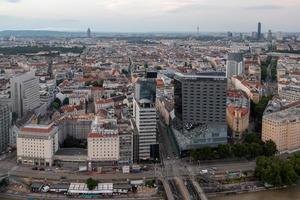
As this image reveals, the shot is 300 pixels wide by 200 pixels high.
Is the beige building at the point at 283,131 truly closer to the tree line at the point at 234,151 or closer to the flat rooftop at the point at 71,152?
the tree line at the point at 234,151

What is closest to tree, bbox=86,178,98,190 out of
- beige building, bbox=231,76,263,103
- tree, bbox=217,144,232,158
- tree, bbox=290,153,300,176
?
tree, bbox=217,144,232,158

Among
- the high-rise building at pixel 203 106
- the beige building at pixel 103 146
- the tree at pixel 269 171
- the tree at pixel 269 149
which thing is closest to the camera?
the tree at pixel 269 171

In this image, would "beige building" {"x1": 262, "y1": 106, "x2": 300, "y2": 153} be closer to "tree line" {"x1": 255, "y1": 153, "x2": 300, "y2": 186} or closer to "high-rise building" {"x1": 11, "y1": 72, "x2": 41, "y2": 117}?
"tree line" {"x1": 255, "y1": 153, "x2": 300, "y2": 186}

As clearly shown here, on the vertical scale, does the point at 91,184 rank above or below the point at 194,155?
below

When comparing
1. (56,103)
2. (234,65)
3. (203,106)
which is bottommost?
(56,103)

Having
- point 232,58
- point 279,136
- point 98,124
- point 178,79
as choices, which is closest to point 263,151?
point 279,136

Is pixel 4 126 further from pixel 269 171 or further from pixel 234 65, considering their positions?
pixel 234 65

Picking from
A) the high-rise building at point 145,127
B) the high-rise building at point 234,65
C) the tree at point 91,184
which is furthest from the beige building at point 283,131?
the high-rise building at point 234,65

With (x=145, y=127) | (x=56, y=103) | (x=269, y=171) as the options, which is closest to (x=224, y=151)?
(x=269, y=171)
